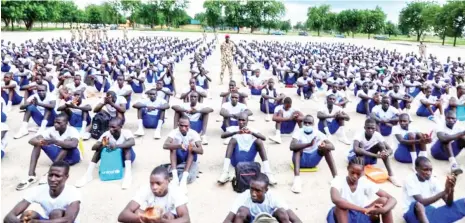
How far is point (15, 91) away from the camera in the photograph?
9594 mm

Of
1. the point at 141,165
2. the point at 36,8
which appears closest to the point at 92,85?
the point at 141,165

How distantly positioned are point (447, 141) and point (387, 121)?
4.34 feet

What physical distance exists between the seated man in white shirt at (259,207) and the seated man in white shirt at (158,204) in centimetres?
49

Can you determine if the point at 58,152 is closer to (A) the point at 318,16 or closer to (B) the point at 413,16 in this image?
(A) the point at 318,16

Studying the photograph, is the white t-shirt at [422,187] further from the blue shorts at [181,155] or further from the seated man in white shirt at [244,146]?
the blue shorts at [181,155]

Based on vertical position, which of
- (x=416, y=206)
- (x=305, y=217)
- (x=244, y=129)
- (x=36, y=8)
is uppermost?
(x=36, y=8)

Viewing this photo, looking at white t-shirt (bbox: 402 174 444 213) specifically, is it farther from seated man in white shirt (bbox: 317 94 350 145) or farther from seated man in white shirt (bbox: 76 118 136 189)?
seated man in white shirt (bbox: 76 118 136 189)

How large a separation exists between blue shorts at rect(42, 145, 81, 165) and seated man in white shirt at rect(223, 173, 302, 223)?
10.8 ft

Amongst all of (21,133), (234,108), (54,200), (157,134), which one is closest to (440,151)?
(234,108)

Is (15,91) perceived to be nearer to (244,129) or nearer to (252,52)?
(244,129)

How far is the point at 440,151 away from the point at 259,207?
173 inches

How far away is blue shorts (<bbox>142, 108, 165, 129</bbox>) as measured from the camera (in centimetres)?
794

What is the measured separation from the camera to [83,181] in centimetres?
523

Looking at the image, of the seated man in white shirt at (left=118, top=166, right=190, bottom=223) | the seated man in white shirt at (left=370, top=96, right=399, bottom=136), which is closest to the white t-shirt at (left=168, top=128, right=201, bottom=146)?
the seated man in white shirt at (left=118, top=166, right=190, bottom=223)
